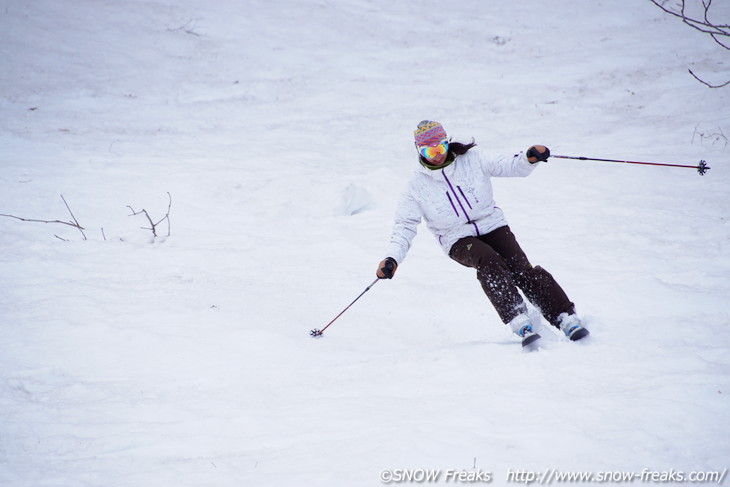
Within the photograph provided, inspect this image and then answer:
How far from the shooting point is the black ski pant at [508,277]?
3508mm

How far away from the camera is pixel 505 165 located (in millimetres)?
3822

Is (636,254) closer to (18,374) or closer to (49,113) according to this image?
(18,374)

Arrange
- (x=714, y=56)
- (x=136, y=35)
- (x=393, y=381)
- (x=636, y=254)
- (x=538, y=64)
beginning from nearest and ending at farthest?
(x=393, y=381) → (x=636, y=254) → (x=714, y=56) → (x=538, y=64) → (x=136, y=35)

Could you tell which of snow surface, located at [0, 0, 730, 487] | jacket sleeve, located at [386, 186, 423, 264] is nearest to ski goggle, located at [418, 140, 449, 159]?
jacket sleeve, located at [386, 186, 423, 264]

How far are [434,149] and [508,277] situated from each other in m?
1.09

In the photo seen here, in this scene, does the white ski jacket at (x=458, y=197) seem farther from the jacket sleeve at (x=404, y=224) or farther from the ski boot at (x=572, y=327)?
the ski boot at (x=572, y=327)

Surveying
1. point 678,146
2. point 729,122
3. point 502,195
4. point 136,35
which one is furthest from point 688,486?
point 136,35

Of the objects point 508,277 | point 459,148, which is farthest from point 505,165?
point 508,277

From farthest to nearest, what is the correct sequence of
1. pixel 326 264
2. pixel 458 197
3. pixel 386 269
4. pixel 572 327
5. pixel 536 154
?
pixel 326 264
pixel 458 197
pixel 386 269
pixel 536 154
pixel 572 327

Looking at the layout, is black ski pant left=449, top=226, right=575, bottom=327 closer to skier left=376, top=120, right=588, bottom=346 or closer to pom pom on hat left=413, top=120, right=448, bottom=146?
skier left=376, top=120, right=588, bottom=346

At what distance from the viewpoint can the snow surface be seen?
251 centimetres

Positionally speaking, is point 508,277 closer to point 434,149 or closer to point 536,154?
point 536,154

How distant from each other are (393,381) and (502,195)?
4.66 m

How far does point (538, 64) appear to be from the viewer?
42.5 ft
